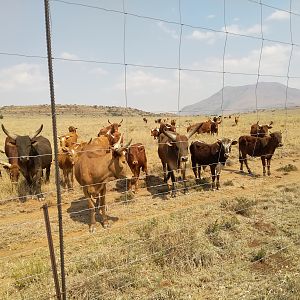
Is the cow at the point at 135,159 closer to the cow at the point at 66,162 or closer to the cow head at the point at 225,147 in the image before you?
the cow at the point at 66,162

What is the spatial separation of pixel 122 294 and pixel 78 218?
4415 mm

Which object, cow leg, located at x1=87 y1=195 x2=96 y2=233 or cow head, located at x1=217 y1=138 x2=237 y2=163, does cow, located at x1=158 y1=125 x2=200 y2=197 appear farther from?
cow leg, located at x1=87 y1=195 x2=96 y2=233

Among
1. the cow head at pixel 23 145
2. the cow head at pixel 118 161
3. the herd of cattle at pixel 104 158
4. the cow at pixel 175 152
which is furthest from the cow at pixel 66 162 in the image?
the cow head at pixel 118 161

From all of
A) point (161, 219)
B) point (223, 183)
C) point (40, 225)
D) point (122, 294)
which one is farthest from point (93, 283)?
point (223, 183)

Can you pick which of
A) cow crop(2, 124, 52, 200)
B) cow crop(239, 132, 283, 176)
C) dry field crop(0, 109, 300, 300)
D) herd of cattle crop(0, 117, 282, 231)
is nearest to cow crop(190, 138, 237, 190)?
herd of cattle crop(0, 117, 282, 231)

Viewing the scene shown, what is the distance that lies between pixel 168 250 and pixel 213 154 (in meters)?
6.28

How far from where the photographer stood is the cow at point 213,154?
11555 mm

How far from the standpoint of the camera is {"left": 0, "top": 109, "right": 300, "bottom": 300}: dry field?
200 inches

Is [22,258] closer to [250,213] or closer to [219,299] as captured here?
[219,299]

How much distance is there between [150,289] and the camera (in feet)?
16.9

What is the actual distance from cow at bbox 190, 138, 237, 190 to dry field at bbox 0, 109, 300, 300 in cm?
122

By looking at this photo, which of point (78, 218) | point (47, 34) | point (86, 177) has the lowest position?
point (78, 218)

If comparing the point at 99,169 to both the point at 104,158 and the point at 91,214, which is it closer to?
the point at 104,158

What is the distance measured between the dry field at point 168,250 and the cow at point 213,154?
122cm
